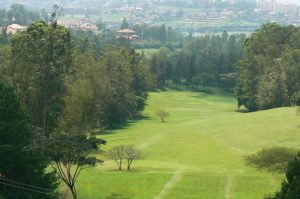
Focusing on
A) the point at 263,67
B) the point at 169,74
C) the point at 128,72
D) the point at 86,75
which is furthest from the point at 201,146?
the point at 169,74

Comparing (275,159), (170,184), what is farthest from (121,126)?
(170,184)

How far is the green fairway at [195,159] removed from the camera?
4291 centimetres

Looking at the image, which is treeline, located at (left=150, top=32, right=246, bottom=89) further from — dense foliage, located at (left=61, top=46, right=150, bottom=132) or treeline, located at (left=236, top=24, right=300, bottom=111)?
dense foliage, located at (left=61, top=46, right=150, bottom=132)

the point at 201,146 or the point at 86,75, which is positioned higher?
the point at 86,75

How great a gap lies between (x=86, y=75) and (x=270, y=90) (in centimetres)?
3180

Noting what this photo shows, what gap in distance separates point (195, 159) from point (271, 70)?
43.8 metres

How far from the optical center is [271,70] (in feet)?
315

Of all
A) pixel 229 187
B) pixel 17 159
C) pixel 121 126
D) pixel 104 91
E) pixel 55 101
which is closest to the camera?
pixel 17 159

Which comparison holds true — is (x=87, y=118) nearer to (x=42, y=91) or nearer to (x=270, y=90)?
(x=42, y=91)

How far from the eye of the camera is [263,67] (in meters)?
102

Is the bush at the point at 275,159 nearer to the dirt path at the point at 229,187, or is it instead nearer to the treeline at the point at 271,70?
the dirt path at the point at 229,187

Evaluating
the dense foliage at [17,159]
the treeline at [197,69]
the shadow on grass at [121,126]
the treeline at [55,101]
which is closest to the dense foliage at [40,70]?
the treeline at [55,101]

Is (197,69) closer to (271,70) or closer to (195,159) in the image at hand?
(271,70)

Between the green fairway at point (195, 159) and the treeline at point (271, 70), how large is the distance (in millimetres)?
10265
